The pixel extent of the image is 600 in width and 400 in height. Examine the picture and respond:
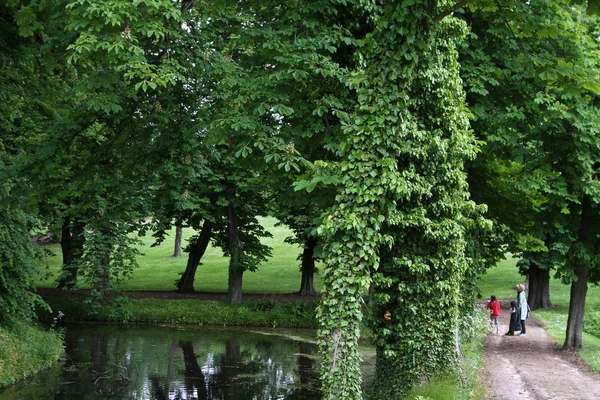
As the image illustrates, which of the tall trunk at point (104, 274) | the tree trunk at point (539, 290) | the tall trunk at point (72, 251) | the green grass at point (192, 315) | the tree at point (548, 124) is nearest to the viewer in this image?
the tree at point (548, 124)

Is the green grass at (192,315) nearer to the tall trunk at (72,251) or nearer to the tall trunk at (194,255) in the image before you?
the tall trunk at (72,251)

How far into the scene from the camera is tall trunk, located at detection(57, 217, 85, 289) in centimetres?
3067

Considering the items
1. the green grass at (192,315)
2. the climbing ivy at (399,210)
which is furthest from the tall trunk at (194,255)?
the climbing ivy at (399,210)

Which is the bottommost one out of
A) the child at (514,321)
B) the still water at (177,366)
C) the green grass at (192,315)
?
the still water at (177,366)

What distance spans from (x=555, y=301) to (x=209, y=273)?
24.9m

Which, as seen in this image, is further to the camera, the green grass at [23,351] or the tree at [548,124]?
the green grass at [23,351]

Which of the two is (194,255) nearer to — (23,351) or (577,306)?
(23,351)

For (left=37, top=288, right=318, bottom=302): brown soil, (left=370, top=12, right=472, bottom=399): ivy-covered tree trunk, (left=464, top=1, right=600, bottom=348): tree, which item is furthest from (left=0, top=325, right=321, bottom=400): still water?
(left=464, top=1, right=600, bottom=348): tree

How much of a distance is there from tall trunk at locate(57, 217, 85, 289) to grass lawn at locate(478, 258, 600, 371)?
17334mm

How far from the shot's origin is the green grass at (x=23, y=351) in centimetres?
1917

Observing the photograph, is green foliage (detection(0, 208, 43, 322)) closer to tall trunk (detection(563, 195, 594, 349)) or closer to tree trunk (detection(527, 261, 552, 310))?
tall trunk (detection(563, 195, 594, 349))

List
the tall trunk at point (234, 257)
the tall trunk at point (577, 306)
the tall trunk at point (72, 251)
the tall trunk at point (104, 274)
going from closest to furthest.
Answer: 1. the tall trunk at point (577, 306)
2. the tall trunk at point (104, 274)
3. the tall trunk at point (72, 251)
4. the tall trunk at point (234, 257)

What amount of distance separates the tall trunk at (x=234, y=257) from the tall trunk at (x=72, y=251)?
7.26m

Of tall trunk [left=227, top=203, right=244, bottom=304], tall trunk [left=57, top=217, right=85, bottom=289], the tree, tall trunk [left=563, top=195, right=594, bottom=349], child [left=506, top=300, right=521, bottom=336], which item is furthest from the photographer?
tall trunk [left=227, top=203, right=244, bottom=304]
